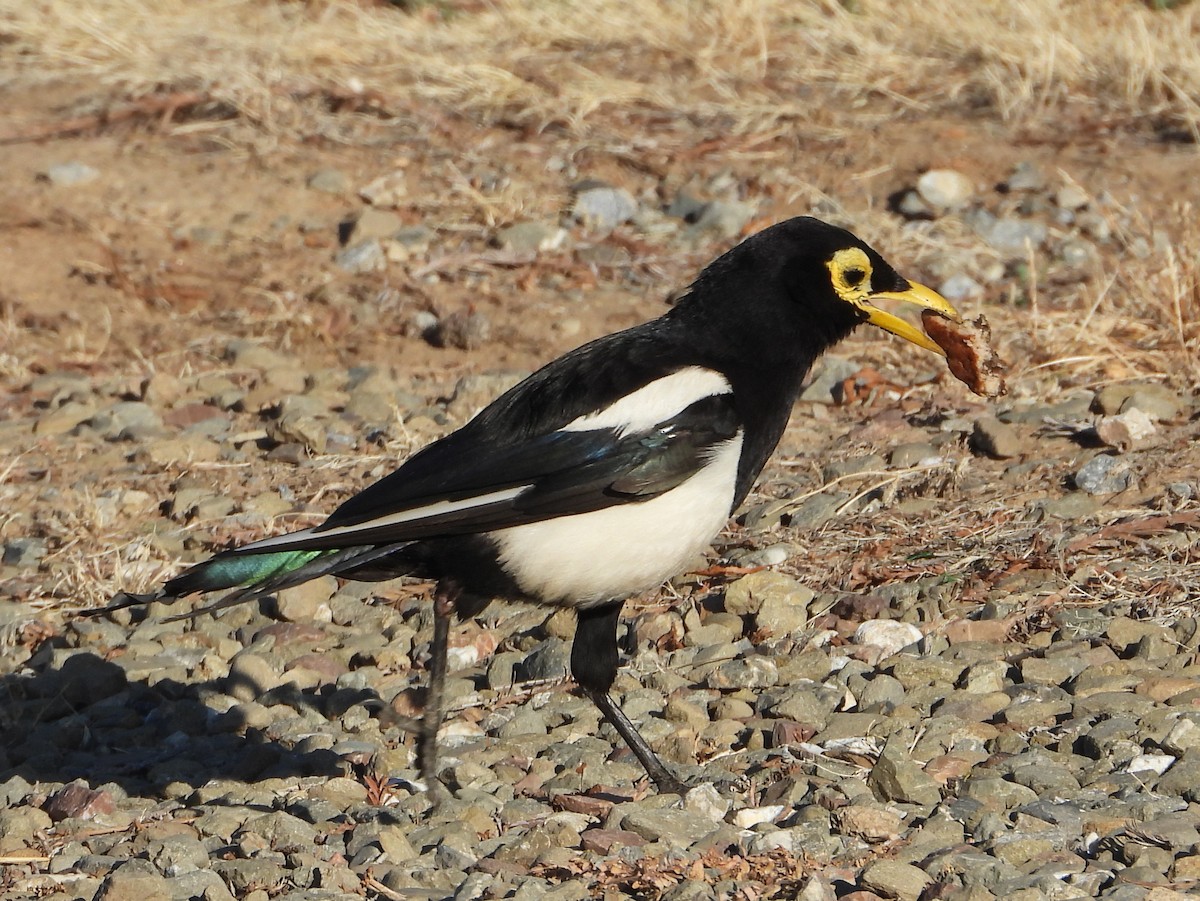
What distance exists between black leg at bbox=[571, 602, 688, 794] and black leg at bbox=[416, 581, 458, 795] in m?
0.31

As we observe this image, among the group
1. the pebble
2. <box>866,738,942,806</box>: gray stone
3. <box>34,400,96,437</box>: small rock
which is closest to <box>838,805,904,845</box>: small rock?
the pebble

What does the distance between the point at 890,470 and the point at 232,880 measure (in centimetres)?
257

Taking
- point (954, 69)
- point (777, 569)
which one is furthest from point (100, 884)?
point (954, 69)

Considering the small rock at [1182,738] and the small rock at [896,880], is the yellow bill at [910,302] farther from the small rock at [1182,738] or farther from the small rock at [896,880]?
the small rock at [896,880]

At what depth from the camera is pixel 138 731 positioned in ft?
15.3

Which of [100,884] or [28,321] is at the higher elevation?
[100,884]

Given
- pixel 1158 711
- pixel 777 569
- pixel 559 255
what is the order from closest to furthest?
pixel 1158 711, pixel 777 569, pixel 559 255

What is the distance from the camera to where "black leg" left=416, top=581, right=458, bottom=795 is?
13.2 ft

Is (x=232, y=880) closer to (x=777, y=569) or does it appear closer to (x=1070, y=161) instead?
(x=777, y=569)

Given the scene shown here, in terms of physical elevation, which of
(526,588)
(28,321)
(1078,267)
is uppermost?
(526,588)

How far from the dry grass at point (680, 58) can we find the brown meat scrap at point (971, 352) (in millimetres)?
3694

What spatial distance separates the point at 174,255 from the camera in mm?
7992

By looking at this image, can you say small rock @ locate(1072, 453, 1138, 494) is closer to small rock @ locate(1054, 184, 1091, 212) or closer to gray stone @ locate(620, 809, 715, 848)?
gray stone @ locate(620, 809, 715, 848)

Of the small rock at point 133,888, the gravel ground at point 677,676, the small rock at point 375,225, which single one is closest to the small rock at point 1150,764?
the gravel ground at point 677,676
